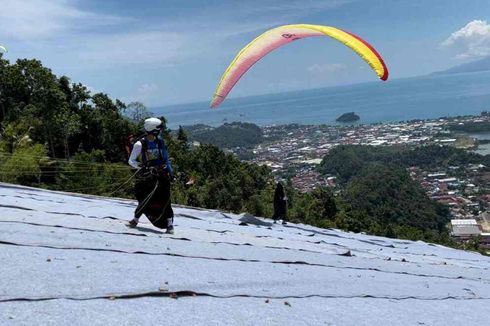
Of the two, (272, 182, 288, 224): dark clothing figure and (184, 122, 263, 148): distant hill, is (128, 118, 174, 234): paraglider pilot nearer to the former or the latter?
(272, 182, 288, 224): dark clothing figure

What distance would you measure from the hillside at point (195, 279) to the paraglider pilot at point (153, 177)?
0.18 meters

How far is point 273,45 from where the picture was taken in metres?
9.23

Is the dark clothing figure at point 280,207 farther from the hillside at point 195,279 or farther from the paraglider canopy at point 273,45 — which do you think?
the hillside at point 195,279

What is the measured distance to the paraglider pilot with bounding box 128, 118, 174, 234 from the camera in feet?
15.6

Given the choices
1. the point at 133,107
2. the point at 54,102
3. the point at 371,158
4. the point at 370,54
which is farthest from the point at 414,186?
the point at 370,54

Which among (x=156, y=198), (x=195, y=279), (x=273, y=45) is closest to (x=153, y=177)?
(x=156, y=198)

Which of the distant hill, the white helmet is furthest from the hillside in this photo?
the distant hill

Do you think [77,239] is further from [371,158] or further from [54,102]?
[371,158]

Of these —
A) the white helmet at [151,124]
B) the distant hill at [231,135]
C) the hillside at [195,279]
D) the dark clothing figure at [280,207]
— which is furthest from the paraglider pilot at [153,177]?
→ the distant hill at [231,135]

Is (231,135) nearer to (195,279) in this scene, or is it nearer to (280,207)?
(280,207)

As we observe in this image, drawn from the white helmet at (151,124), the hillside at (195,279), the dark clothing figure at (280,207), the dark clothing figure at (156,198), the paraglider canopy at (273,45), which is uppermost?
the paraglider canopy at (273,45)

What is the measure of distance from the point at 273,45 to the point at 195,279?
6892mm

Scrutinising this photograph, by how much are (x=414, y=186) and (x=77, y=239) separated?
2483 inches

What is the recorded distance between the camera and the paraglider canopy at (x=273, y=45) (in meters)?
8.09
